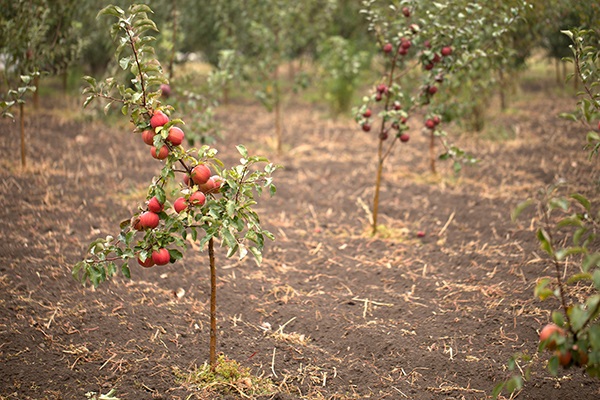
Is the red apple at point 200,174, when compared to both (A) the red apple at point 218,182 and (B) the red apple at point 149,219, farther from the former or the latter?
(B) the red apple at point 149,219

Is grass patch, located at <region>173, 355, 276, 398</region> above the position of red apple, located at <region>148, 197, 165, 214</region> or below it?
below

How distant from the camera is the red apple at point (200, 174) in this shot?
7.45 ft

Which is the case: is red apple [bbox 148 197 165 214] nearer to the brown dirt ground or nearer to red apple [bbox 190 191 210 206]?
red apple [bbox 190 191 210 206]

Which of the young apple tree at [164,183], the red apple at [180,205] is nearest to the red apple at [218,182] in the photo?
the young apple tree at [164,183]

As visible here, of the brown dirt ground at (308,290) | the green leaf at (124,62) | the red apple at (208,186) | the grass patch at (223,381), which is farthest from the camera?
the brown dirt ground at (308,290)

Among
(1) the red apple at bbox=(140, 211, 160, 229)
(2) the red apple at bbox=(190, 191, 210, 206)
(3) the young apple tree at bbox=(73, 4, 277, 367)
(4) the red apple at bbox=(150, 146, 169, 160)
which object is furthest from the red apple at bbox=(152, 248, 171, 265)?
(4) the red apple at bbox=(150, 146, 169, 160)

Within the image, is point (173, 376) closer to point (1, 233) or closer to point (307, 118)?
point (1, 233)

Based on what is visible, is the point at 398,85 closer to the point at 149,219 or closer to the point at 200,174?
the point at 200,174

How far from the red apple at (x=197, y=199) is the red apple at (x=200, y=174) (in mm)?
49

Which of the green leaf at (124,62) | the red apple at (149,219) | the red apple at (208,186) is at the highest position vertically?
the green leaf at (124,62)

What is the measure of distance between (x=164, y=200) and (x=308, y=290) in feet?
5.08

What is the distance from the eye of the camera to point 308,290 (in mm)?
3582

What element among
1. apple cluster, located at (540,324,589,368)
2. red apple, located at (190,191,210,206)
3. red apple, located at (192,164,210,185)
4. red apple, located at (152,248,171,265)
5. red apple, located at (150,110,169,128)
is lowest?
apple cluster, located at (540,324,589,368)

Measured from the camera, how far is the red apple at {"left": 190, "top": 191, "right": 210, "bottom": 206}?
7.45 ft
